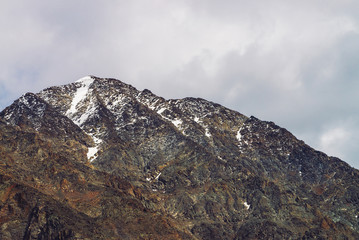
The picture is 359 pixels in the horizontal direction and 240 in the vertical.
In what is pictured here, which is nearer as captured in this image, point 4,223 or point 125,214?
point 4,223

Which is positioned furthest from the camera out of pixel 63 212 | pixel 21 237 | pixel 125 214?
pixel 125 214

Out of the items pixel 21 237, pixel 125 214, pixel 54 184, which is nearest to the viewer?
pixel 21 237

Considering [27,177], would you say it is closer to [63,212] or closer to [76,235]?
[63,212]

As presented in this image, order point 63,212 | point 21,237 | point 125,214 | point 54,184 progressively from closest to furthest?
point 21,237 < point 63,212 < point 125,214 < point 54,184

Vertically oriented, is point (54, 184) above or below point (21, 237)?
above

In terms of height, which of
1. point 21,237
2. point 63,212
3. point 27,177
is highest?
point 27,177

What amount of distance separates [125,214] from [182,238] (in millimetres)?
24078

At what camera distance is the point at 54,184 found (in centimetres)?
19575

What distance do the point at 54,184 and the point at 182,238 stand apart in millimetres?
54947

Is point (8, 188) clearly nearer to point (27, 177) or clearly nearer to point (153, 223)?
point (27, 177)

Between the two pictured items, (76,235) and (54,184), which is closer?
(76,235)

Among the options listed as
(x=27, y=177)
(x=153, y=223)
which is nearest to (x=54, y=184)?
(x=27, y=177)

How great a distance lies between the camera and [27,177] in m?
191

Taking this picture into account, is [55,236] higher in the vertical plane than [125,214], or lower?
lower
